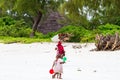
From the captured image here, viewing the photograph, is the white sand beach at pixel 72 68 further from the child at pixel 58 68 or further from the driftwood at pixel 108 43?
the driftwood at pixel 108 43

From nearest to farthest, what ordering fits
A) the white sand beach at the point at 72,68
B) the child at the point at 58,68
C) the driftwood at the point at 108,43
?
the child at the point at 58,68 → the white sand beach at the point at 72,68 → the driftwood at the point at 108,43

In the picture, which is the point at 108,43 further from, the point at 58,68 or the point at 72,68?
the point at 58,68

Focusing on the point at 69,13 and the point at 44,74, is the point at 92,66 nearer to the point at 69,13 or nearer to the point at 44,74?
the point at 44,74

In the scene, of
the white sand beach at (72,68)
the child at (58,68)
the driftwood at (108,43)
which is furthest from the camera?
the driftwood at (108,43)

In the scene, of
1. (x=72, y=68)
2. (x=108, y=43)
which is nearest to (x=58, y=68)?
(x=72, y=68)

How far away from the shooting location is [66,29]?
25.1 metres

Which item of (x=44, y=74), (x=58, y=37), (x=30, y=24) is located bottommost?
(x=30, y=24)

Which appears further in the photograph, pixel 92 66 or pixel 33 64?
pixel 33 64

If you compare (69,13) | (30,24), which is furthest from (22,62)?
(30,24)

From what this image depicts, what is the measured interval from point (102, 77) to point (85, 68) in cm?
166

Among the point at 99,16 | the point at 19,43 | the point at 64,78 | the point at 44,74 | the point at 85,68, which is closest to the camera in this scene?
the point at 64,78

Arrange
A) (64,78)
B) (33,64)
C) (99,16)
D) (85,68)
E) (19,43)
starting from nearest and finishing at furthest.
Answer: (64,78) < (85,68) < (33,64) < (19,43) < (99,16)

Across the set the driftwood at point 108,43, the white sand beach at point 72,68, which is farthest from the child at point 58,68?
the driftwood at point 108,43

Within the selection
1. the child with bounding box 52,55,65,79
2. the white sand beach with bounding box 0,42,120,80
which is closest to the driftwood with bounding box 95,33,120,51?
the white sand beach with bounding box 0,42,120,80
